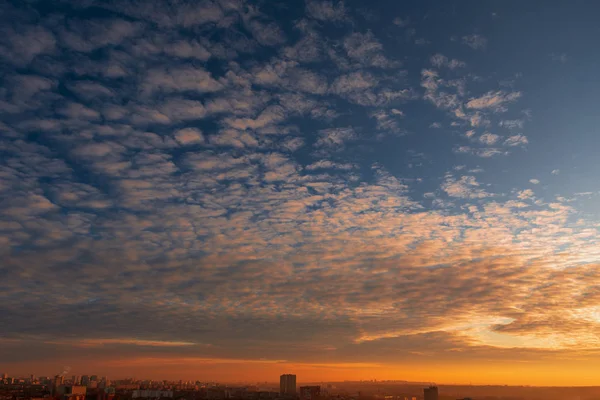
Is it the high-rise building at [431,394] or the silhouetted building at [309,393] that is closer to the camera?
the silhouetted building at [309,393]

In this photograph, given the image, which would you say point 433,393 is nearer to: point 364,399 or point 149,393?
point 364,399

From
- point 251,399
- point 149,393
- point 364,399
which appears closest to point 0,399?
point 149,393

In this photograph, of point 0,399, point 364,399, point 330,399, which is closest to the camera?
point 0,399

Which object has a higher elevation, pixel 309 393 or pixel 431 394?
pixel 309 393

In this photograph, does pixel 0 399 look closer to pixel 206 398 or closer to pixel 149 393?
pixel 149 393

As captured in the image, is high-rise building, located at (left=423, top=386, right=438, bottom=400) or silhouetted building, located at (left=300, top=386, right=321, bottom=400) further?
high-rise building, located at (left=423, top=386, right=438, bottom=400)

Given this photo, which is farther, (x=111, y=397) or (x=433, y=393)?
(x=433, y=393)

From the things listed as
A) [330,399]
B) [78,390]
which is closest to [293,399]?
[330,399]

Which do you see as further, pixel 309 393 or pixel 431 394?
pixel 431 394

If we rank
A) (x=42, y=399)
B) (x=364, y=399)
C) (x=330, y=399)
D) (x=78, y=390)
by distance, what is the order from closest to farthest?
(x=42, y=399) → (x=78, y=390) → (x=330, y=399) → (x=364, y=399)
